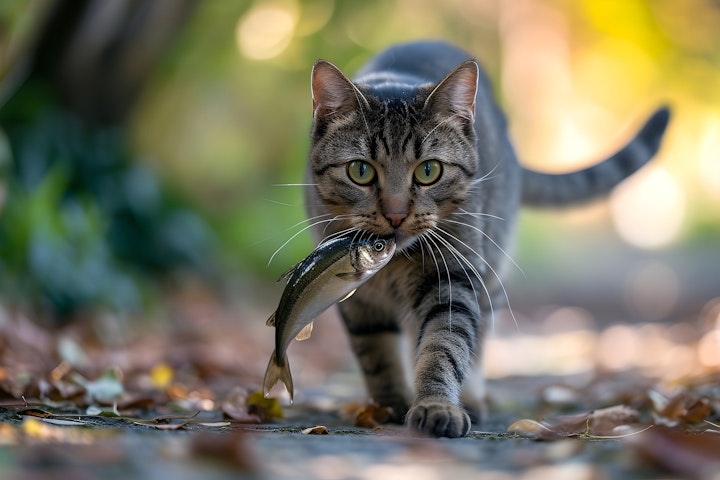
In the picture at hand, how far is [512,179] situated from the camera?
3.76 m

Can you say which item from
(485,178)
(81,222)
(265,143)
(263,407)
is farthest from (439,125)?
(265,143)

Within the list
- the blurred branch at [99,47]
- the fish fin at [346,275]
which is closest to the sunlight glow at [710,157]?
the blurred branch at [99,47]

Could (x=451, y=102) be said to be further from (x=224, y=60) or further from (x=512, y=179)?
(x=224, y=60)

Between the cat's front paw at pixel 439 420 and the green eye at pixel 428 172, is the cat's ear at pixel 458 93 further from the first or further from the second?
the cat's front paw at pixel 439 420

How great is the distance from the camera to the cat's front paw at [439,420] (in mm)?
2309

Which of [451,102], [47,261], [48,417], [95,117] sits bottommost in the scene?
[48,417]

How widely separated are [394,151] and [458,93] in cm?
34

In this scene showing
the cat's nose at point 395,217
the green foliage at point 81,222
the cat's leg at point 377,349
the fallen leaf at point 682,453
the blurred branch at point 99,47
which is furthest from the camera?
the blurred branch at point 99,47

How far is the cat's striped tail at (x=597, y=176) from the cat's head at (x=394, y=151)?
1226 millimetres

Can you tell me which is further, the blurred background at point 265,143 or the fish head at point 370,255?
the blurred background at point 265,143

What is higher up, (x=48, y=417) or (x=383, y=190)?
(x=383, y=190)

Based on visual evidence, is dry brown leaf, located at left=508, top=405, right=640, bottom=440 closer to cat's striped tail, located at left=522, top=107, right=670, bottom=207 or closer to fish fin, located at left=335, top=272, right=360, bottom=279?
fish fin, located at left=335, top=272, right=360, bottom=279

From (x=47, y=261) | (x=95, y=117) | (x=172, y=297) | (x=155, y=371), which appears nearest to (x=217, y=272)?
(x=172, y=297)

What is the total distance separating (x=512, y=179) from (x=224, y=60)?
18.0ft
